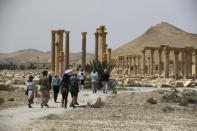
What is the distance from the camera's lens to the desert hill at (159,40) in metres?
150

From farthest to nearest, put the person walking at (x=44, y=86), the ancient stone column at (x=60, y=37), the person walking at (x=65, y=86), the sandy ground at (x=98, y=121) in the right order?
the ancient stone column at (x=60, y=37) → the person walking at (x=44, y=86) → the person walking at (x=65, y=86) → the sandy ground at (x=98, y=121)

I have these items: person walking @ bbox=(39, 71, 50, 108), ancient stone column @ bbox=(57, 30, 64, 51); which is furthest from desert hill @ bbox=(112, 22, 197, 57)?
person walking @ bbox=(39, 71, 50, 108)

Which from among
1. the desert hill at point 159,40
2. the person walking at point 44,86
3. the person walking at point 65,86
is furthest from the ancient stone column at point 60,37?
the desert hill at point 159,40

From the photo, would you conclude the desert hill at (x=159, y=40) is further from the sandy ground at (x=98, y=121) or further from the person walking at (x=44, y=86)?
the sandy ground at (x=98, y=121)

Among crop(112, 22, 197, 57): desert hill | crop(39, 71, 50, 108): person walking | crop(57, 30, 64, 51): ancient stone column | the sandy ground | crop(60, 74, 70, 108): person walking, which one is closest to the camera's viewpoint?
the sandy ground

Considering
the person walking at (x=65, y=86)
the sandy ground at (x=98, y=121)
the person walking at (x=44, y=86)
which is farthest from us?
the person walking at (x=44, y=86)

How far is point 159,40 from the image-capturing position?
159 metres

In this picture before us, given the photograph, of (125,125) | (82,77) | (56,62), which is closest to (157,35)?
(56,62)

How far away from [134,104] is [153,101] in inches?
42.6

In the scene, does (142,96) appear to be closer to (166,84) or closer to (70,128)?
(70,128)

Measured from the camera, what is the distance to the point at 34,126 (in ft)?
30.1

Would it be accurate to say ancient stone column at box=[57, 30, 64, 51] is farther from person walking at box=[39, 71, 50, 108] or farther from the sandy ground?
the sandy ground

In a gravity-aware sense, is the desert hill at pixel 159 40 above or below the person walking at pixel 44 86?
above

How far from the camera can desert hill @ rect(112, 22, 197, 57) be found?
150 metres
